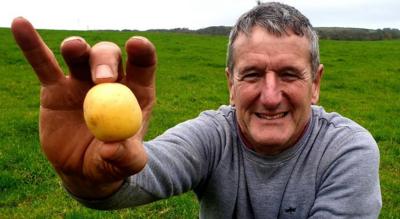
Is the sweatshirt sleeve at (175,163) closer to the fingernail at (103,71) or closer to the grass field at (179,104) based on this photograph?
the fingernail at (103,71)

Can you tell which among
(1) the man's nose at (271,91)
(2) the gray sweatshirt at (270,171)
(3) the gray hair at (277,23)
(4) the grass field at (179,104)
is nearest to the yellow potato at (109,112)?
(2) the gray sweatshirt at (270,171)

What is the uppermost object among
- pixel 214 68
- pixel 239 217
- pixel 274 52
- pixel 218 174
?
pixel 274 52

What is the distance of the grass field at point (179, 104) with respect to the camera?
6391mm

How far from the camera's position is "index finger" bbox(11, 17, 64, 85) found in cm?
225

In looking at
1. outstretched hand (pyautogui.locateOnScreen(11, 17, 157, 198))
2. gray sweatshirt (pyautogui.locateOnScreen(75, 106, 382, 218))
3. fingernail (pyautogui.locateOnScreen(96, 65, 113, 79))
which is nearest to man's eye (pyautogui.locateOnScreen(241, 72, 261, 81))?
gray sweatshirt (pyautogui.locateOnScreen(75, 106, 382, 218))

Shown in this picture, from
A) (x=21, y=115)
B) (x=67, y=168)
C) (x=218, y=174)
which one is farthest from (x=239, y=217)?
(x=21, y=115)

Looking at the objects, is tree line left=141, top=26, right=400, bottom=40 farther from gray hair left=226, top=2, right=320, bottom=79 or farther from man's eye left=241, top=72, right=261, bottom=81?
man's eye left=241, top=72, right=261, bottom=81

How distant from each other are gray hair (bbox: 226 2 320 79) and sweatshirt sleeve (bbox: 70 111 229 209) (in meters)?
0.42

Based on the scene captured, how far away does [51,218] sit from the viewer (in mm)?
6031

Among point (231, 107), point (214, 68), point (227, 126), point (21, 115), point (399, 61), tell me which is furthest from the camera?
point (399, 61)

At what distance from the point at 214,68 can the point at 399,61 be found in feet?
25.6

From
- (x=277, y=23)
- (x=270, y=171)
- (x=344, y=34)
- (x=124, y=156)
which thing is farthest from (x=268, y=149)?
(x=344, y=34)

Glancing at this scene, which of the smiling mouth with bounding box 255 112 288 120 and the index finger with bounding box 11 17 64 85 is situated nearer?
the index finger with bounding box 11 17 64 85

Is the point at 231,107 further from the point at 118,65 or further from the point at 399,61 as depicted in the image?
the point at 399,61
